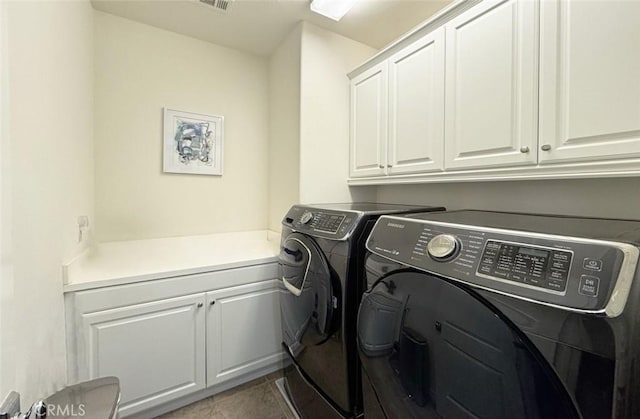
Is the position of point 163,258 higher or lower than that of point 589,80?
lower

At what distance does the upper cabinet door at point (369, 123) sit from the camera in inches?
69.2

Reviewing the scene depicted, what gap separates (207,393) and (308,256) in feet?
3.85

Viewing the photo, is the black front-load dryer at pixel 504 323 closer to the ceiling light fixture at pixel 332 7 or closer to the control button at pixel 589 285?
the control button at pixel 589 285

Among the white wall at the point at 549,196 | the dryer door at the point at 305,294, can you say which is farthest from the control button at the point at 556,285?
the white wall at the point at 549,196

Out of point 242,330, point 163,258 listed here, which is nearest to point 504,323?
point 242,330

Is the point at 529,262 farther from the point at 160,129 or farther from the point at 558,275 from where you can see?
the point at 160,129

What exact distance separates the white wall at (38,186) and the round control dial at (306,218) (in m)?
1.05

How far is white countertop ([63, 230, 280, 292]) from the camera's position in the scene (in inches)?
52.2

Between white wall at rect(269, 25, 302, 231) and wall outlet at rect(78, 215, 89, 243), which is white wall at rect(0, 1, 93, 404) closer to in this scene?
wall outlet at rect(78, 215, 89, 243)

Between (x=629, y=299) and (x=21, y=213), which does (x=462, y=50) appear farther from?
(x=21, y=213)

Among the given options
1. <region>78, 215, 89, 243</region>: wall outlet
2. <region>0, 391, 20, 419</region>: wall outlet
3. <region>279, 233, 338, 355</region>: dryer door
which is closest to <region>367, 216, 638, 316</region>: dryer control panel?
<region>279, 233, 338, 355</region>: dryer door

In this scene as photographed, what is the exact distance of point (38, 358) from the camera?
938mm

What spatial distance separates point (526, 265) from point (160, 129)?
94.1 inches

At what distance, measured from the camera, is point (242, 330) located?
1666 millimetres
